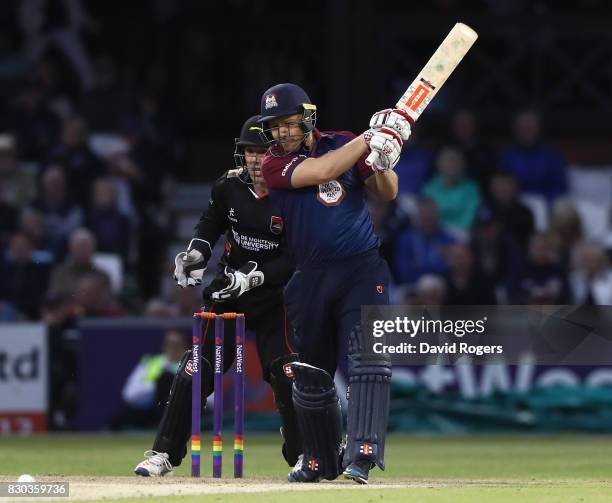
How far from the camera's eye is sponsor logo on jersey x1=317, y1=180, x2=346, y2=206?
858 centimetres

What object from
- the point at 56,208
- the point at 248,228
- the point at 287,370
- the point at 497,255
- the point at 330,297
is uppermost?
the point at 56,208

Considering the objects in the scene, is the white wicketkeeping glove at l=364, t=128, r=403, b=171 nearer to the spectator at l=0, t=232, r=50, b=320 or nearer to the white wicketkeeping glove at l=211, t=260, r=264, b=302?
the white wicketkeeping glove at l=211, t=260, r=264, b=302

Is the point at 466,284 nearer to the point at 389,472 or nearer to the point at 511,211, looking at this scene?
the point at 511,211

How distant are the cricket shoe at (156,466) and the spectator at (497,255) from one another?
664cm

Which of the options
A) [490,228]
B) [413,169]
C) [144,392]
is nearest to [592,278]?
[490,228]

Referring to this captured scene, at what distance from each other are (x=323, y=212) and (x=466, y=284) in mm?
6978

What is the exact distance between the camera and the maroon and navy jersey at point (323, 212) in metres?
8.57

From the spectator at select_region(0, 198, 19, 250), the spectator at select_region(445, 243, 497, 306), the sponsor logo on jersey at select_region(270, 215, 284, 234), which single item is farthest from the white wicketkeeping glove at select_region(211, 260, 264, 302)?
the spectator at select_region(0, 198, 19, 250)

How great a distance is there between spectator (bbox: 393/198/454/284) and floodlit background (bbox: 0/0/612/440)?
19 millimetres

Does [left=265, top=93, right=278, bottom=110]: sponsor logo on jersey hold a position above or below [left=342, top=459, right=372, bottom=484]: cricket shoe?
above

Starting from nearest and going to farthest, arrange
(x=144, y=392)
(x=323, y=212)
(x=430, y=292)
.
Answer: (x=323, y=212) < (x=144, y=392) < (x=430, y=292)

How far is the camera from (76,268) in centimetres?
1586

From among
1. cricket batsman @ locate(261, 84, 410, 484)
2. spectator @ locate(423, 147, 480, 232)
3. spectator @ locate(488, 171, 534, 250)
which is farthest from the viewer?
spectator @ locate(423, 147, 480, 232)

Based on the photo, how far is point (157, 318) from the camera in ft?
50.1
